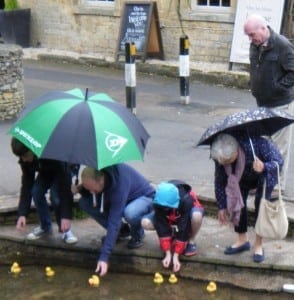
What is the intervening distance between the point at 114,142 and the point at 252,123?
3.46 ft

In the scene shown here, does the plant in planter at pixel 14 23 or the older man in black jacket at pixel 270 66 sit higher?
the older man in black jacket at pixel 270 66

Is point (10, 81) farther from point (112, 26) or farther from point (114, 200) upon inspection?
point (112, 26)

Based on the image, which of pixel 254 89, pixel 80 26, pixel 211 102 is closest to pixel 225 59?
pixel 211 102

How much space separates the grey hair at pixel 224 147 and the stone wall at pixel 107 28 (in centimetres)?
919

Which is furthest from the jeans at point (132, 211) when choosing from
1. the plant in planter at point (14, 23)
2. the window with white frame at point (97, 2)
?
the plant in planter at point (14, 23)

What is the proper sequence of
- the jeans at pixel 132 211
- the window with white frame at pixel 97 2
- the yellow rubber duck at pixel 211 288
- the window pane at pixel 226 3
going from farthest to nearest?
1. the window with white frame at pixel 97 2
2. the window pane at pixel 226 3
3. the jeans at pixel 132 211
4. the yellow rubber duck at pixel 211 288

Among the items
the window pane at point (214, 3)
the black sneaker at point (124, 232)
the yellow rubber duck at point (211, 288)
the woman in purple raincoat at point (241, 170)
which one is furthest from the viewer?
the window pane at point (214, 3)

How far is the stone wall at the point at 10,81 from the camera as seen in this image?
10484 mm

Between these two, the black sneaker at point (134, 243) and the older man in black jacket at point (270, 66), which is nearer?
the black sneaker at point (134, 243)

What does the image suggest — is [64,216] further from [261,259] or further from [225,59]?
[225,59]

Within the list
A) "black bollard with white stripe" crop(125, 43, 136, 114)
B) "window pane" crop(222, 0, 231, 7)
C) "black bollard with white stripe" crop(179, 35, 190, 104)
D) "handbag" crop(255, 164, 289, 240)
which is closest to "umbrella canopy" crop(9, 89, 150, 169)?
"handbag" crop(255, 164, 289, 240)

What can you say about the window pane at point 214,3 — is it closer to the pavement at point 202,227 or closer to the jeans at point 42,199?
the pavement at point 202,227

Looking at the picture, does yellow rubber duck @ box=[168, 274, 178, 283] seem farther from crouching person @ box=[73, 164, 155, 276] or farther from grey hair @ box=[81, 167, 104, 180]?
grey hair @ box=[81, 167, 104, 180]

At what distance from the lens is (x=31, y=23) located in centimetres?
1775
